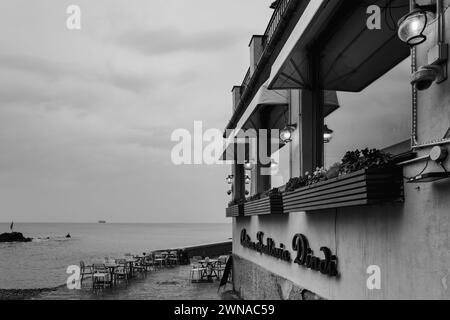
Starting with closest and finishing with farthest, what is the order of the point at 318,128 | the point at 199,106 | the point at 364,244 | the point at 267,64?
the point at 364,244 < the point at 318,128 < the point at 267,64 < the point at 199,106

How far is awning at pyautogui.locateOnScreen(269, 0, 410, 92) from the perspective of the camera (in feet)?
21.3

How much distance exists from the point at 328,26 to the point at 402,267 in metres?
4.72

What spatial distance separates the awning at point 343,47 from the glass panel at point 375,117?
0.18 metres

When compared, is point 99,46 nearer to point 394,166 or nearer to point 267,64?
point 267,64

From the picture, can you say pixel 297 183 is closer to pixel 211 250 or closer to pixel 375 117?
pixel 375 117

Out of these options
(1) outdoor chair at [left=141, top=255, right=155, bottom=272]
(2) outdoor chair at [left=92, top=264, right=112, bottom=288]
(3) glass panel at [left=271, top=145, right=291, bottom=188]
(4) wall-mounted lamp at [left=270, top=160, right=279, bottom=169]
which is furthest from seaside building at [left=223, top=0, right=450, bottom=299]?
(1) outdoor chair at [left=141, top=255, right=155, bottom=272]

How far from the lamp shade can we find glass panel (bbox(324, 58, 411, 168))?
1.69m

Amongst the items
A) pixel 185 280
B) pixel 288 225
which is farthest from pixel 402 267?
pixel 185 280

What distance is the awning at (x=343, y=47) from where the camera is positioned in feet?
21.3

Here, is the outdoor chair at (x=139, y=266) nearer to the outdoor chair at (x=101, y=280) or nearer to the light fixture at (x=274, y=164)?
the outdoor chair at (x=101, y=280)

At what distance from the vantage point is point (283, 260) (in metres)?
9.78

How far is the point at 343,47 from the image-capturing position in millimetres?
8203

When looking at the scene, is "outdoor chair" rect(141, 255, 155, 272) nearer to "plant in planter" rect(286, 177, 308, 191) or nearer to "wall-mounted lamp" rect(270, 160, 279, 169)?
"wall-mounted lamp" rect(270, 160, 279, 169)

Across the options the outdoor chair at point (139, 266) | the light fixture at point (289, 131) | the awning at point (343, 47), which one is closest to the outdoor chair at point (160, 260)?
the outdoor chair at point (139, 266)
